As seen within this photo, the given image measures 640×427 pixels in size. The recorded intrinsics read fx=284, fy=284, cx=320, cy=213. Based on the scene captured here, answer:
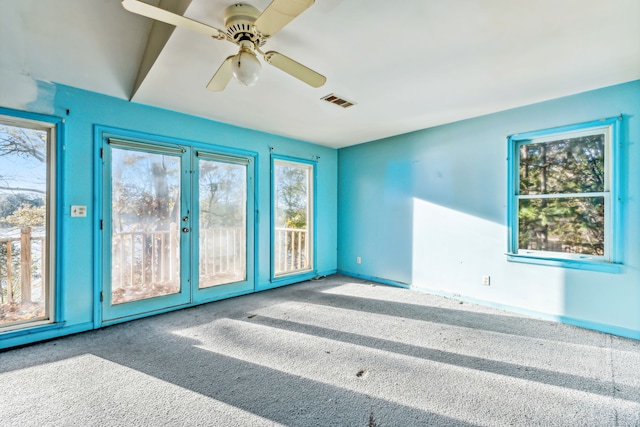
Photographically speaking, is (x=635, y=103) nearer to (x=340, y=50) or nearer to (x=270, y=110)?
(x=340, y=50)

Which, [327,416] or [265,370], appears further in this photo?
[265,370]

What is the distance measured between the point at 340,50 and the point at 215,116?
206cm

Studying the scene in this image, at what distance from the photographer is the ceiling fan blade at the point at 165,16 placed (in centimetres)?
134

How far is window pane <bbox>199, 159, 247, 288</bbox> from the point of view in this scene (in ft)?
12.0

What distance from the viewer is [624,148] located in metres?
2.68

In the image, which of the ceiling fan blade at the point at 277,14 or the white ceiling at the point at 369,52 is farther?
the white ceiling at the point at 369,52

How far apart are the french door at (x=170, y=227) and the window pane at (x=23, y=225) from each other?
48cm

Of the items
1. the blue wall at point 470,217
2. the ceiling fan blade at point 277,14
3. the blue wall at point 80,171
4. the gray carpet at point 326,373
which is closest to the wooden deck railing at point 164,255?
the blue wall at point 80,171

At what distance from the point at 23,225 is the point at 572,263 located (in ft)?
17.6

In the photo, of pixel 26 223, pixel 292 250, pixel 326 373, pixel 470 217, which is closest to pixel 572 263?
pixel 470 217

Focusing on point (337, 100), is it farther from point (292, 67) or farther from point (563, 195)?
point (563, 195)

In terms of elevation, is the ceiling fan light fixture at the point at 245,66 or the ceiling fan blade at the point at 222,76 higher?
the ceiling fan blade at the point at 222,76

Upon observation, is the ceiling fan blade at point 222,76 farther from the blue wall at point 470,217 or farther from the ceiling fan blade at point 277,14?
the blue wall at point 470,217

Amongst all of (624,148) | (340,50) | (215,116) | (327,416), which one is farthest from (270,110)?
(624,148)
